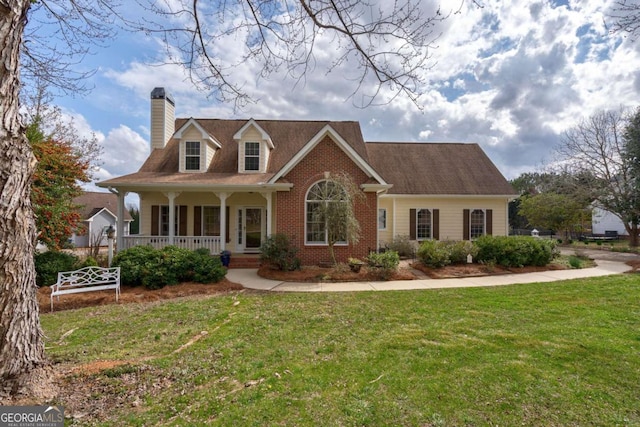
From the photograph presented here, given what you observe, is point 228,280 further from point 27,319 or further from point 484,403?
point 484,403

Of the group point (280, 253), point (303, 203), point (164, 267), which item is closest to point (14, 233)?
point (164, 267)

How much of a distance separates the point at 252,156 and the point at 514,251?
1248 centimetres

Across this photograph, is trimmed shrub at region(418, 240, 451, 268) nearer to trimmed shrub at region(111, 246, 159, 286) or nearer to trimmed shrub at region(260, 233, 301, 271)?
trimmed shrub at region(260, 233, 301, 271)

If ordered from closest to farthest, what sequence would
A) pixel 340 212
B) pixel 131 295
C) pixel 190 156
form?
pixel 131 295 < pixel 340 212 < pixel 190 156

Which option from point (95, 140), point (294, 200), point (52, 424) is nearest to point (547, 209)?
point (294, 200)

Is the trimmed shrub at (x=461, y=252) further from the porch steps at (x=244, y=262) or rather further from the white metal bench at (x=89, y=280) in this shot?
the white metal bench at (x=89, y=280)

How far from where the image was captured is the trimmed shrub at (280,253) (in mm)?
11301

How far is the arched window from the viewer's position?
11000 mm

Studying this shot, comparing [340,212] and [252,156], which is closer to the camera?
[340,212]

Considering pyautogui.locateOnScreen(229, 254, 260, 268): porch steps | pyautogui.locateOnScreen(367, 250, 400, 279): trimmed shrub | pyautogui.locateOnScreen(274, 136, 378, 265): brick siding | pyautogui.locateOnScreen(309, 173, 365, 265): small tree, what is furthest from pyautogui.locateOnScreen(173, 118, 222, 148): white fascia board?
pyautogui.locateOnScreen(367, 250, 400, 279): trimmed shrub

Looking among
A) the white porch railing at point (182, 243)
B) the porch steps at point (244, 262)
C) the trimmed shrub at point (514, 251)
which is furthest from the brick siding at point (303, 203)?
the trimmed shrub at point (514, 251)

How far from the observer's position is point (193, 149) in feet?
49.4

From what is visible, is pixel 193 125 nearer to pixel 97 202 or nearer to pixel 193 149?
pixel 193 149

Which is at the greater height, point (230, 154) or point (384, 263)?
point (230, 154)
